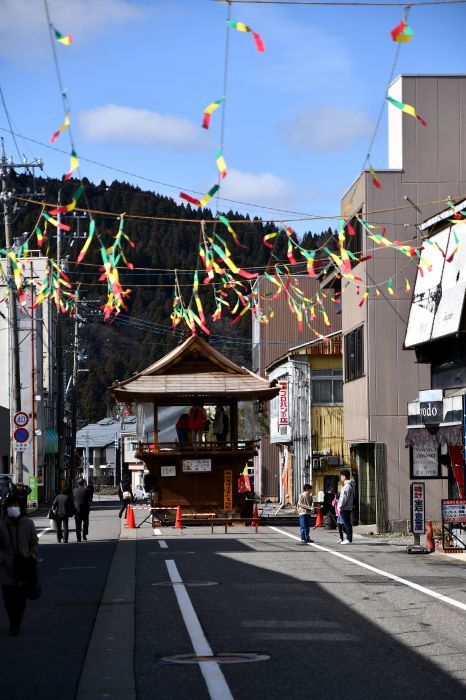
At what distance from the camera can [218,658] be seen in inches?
450

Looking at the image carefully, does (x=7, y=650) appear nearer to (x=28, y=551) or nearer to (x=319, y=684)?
(x=28, y=551)

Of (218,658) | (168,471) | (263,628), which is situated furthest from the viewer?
(168,471)

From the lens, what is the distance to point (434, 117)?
118ft

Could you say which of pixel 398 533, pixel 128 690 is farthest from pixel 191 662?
pixel 398 533

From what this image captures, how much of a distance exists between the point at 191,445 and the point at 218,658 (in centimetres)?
2837

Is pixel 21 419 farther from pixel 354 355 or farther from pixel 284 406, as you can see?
pixel 284 406

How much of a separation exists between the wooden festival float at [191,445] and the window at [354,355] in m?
2.60

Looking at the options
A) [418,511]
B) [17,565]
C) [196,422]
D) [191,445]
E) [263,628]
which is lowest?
[263,628]

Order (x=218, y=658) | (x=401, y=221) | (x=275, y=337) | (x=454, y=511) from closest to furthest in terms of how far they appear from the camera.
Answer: (x=218, y=658) < (x=454, y=511) < (x=401, y=221) < (x=275, y=337)

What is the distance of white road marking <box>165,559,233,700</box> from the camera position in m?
9.68

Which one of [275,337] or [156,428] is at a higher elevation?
[275,337]

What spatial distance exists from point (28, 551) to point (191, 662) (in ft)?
11.4

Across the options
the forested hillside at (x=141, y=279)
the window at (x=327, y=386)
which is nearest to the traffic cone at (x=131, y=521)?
the window at (x=327, y=386)

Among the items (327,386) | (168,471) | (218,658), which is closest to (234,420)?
(168,471)
